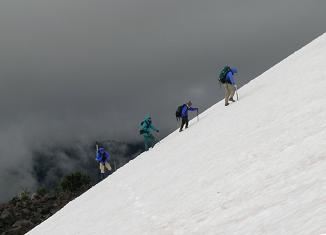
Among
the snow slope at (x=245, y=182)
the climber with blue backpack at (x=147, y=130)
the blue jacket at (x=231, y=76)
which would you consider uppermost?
the climber with blue backpack at (x=147, y=130)

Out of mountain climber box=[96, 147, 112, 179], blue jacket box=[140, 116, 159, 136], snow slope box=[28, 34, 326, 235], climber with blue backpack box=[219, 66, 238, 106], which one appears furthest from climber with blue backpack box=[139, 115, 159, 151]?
snow slope box=[28, 34, 326, 235]

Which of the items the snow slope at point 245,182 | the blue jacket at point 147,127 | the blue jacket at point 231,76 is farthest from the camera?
the blue jacket at point 147,127

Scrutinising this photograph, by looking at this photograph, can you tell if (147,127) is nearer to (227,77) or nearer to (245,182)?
(227,77)

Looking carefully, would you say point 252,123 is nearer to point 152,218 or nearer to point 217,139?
point 217,139

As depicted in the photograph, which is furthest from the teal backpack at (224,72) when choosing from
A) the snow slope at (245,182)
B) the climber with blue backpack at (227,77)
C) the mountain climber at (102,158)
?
the mountain climber at (102,158)

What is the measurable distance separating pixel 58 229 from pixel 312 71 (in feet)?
34.8

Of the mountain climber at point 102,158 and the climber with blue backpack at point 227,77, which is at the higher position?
the mountain climber at point 102,158

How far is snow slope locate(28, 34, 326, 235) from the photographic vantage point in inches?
243

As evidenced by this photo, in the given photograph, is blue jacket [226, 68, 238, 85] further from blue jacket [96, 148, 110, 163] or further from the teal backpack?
blue jacket [96, 148, 110, 163]

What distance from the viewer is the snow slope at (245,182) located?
20.2 feet

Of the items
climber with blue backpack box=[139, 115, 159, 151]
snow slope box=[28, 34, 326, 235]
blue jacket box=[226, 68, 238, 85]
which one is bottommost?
snow slope box=[28, 34, 326, 235]

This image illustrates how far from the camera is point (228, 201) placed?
7973 mm

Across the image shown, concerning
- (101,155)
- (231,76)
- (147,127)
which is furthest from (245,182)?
(101,155)

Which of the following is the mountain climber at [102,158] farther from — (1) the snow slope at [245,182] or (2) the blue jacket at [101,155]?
(1) the snow slope at [245,182]
